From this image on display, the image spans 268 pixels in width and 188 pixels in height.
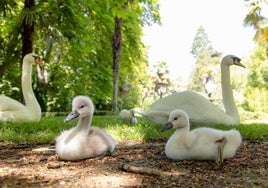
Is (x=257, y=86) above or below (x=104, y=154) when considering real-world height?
above

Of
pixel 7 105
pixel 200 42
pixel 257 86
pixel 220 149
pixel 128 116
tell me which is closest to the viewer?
pixel 220 149

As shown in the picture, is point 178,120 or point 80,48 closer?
point 178,120

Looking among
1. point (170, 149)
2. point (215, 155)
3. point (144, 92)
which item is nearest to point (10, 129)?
point (170, 149)

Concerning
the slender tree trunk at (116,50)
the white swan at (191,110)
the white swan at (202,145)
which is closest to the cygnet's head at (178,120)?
the white swan at (202,145)

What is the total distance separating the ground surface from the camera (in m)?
2.79

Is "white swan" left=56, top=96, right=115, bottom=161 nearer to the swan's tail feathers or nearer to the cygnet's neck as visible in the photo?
the cygnet's neck

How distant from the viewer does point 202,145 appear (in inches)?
140

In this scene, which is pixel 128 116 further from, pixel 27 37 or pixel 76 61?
pixel 76 61

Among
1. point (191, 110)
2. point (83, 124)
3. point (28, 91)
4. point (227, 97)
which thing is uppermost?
point (28, 91)

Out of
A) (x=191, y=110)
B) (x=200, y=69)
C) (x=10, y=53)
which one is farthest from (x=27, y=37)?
(x=200, y=69)

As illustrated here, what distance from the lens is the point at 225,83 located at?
7.46m

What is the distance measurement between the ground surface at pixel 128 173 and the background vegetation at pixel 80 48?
Answer: 179 inches

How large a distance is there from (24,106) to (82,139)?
374 centimetres

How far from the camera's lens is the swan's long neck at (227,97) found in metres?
7.13
